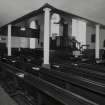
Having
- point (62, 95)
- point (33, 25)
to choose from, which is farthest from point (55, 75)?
point (33, 25)

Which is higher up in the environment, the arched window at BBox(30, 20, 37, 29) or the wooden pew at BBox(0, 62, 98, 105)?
the arched window at BBox(30, 20, 37, 29)

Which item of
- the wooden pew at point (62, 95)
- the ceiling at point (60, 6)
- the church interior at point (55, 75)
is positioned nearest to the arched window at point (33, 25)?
the church interior at point (55, 75)

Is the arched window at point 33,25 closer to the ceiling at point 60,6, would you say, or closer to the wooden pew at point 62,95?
the ceiling at point 60,6

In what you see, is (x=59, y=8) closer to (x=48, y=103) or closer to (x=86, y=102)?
(x=48, y=103)

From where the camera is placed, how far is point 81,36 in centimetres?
845

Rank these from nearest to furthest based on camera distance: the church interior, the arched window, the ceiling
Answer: the church interior < the ceiling < the arched window

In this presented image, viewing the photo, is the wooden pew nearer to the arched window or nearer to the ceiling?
the ceiling

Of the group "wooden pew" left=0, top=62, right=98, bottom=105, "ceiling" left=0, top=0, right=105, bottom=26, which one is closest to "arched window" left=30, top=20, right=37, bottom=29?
"ceiling" left=0, top=0, right=105, bottom=26

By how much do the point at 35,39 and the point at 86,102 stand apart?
32.0 feet

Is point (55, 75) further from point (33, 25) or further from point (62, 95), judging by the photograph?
point (33, 25)

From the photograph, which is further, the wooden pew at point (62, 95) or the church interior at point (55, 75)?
the church interior at point (55, 75)

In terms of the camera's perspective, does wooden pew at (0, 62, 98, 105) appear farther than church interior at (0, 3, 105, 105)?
No

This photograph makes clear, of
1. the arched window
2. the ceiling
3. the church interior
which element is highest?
the arched window

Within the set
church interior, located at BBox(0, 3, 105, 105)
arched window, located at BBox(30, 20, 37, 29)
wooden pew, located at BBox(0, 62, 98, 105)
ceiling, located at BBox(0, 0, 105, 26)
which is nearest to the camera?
wooden pew, located at BBox(0, 62, 98, 105)
